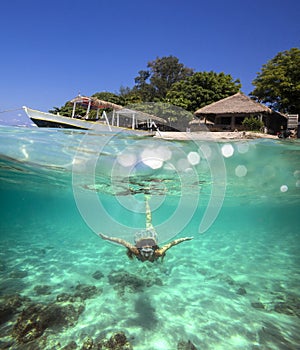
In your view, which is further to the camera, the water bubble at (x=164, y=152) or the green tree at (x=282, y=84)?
the green tree at (x=282, y=84)

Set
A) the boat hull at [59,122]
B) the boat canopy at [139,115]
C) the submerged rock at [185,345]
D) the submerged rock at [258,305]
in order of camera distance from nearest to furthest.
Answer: the submerged rock at [185,345], the submerged rock at [258,305], the boat hull at [59,122], the boat canopy at [139,115]

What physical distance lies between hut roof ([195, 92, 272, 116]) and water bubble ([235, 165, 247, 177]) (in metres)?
8.53

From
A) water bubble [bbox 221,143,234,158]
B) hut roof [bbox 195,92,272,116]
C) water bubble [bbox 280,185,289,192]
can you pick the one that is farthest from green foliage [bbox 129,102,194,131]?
water bubble [bbox 280,185,289,192]

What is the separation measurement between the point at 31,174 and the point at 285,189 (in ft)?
70.3

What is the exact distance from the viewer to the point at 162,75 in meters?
52.6

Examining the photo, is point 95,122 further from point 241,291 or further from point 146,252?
point 241,291

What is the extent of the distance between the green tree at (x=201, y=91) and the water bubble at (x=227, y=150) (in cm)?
1483

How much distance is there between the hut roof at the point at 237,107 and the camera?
72.0 feet

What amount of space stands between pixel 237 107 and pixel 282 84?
6.32 m

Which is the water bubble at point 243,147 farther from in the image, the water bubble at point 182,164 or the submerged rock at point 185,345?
the submerged rock at point 185,345

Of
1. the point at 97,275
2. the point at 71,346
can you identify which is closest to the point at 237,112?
the point at 97,275

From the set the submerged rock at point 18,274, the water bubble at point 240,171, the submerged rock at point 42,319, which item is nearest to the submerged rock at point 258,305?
the submerged rock at point 42,319

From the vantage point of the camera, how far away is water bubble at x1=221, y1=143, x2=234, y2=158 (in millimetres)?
13602

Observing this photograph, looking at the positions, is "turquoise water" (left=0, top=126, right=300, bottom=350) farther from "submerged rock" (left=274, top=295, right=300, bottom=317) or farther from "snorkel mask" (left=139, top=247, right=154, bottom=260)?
"snorkel mask" (left=139, top=247, right=154, bottom=260)
